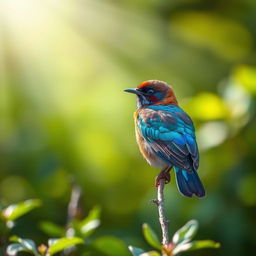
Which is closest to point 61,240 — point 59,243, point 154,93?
point 59,243

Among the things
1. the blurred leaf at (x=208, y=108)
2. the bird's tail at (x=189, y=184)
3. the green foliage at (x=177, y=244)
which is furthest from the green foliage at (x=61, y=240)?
the blurred leaf at (x=208, y=108)

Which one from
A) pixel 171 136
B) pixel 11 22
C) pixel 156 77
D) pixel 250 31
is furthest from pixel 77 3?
pixel 171 136

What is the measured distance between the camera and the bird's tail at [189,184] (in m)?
3.90

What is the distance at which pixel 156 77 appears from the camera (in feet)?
24.7

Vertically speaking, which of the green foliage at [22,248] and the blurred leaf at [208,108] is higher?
the blurred leaf at [208,108]

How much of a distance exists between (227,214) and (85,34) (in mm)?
4062

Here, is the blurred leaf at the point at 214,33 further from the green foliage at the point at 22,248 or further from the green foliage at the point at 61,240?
the green foliage at the point at 22,248

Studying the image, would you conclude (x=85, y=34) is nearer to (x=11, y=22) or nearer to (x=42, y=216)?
(x=11, y=22)

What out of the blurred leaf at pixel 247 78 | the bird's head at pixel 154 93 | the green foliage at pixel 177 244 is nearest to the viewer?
the green foliage at pixel 177 244

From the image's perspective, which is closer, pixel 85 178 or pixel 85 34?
pixel 85 178

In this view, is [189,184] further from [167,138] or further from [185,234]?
[185,234]

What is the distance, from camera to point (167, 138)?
4488 mm

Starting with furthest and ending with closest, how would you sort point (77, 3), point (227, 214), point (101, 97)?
point (77, 3) < point (101, 97) < point (227, 214)

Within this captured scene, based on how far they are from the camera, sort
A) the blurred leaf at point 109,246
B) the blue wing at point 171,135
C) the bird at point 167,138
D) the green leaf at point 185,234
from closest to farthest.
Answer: the green leaf at point 185,234, the blurred leaf at point 109,246, the bird at point 167,138, the blue wing at point 171,135
